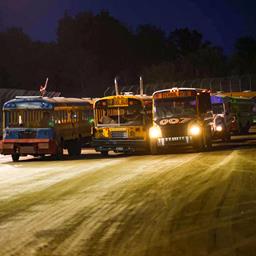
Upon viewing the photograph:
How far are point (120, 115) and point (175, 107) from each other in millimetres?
2254

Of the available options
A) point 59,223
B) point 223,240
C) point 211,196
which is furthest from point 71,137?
point 223,240

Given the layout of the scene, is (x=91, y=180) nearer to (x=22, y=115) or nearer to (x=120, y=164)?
→ (x=120, y=164)

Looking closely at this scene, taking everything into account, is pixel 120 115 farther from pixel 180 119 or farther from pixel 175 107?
pixel 180 119

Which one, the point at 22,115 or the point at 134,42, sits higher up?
the point at 134,42

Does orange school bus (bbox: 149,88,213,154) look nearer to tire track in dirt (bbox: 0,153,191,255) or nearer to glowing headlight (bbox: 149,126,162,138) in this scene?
glowing headlight (bbox: 149,126,162,138)

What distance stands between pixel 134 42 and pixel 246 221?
85028 millimetres

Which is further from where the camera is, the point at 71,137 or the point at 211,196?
the point at 71,137

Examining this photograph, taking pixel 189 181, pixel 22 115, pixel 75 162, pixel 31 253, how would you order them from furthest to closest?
pixel 22 115
pixel 75 162
pixel 189 181
pixel 31 253

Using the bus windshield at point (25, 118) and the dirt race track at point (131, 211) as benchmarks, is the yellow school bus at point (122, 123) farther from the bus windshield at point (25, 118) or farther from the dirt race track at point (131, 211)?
the dirt race track at point (131, 211)

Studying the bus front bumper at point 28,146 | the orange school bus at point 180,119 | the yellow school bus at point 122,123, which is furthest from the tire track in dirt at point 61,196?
the yellow school bus at point 122,123

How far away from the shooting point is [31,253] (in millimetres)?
7590

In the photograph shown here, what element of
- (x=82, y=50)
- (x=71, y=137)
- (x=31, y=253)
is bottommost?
(x=31, y=253)

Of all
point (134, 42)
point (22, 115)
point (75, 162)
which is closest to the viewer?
point (75, 162)

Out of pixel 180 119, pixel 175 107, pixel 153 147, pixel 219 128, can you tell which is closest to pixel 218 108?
pixel 219 128
